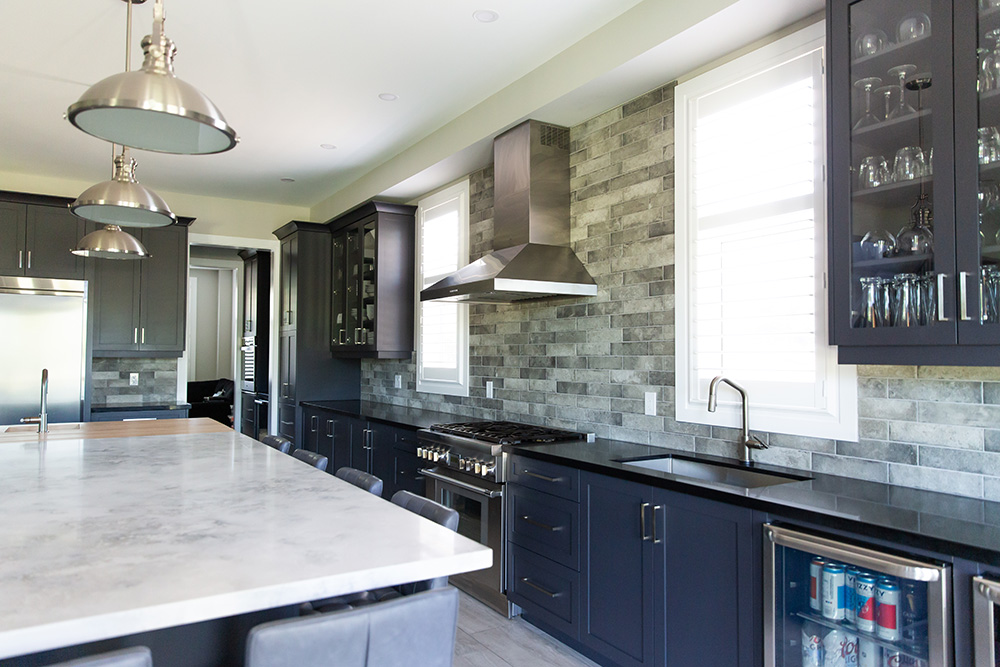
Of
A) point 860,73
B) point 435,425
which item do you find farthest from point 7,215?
point 860,73

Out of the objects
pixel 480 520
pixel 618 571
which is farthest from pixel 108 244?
pixel 618 571

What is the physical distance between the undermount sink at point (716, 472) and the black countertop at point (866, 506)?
0.03m

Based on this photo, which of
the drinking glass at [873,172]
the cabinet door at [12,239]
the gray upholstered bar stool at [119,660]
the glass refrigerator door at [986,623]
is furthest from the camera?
the cabinet door at [12,239]

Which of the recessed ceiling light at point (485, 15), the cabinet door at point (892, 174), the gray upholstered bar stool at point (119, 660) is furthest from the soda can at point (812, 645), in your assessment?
the recessed ceiling light at point (485, 15)

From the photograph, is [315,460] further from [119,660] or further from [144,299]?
[144,299]

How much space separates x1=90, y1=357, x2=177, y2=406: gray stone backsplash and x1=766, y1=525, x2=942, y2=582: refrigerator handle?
5.93m

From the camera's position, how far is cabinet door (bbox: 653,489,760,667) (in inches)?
81.1

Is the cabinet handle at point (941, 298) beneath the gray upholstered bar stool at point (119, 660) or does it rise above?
above

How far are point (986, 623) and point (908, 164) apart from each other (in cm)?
126

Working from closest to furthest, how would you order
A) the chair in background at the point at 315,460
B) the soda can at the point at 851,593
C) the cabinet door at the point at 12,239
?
the soda can at the point at 851,593
the chair in background at the point at 315,460
the cabinet door at the point at 12,239

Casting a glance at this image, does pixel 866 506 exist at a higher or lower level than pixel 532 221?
lower

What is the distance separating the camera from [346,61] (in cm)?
353

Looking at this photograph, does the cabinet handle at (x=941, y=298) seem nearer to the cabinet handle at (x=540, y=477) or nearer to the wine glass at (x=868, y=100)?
the wine glass at (x=868, y=100)

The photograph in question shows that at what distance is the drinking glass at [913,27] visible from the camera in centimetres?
189
